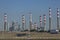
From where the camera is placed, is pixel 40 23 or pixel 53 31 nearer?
pixel 53 31

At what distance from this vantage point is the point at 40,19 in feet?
359

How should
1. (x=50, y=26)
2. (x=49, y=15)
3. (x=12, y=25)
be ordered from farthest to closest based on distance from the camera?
(x=12, y=25) → (x=49, y=15) → (x=50, y=26)

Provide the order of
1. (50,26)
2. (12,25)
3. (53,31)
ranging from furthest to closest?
(12,25), (50,26), (53,31)

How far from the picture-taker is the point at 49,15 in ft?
339

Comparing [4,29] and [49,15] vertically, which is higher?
[49,15]

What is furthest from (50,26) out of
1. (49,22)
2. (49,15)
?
(49,15)

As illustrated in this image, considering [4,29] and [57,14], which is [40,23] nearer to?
[57,14]

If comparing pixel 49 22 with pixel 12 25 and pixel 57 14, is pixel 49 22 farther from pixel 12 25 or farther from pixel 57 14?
pixel 12 25

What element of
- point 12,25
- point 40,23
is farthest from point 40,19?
point 12,25

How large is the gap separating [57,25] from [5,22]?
1309 inches

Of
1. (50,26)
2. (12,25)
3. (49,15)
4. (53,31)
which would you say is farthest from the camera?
(12,25)

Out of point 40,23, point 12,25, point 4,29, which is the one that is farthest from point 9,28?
point 40,23

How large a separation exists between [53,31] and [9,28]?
34718 millimetres

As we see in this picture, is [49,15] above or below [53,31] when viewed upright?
above
